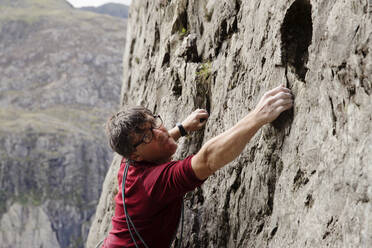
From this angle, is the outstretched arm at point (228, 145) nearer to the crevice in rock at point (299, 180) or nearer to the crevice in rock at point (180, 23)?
the crevice in rock at point (299, 180)

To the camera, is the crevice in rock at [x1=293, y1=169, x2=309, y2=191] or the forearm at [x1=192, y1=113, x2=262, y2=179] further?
A: the forearm at [x1=192, y1=113, x2=262, y2=179]

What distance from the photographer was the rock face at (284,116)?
4.16 metres

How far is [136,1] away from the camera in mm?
16781

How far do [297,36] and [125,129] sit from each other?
2909 mm

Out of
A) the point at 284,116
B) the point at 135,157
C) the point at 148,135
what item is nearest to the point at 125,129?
the point at 148,135

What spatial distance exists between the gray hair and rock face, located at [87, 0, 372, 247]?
72.8 inches

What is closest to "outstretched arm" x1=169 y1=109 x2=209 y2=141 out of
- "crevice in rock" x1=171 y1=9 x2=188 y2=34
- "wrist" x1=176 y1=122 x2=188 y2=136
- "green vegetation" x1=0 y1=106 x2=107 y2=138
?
"wrist" x1=176 y1=122 x2=188 y2=136

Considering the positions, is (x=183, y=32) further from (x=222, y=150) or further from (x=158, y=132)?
(x=222, y=150)

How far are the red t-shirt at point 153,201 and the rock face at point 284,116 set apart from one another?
1.11 m

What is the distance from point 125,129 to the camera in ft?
19.1

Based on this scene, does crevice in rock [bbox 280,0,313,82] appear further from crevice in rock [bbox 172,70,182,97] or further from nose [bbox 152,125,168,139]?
Result: crevice in rock [bbox 172,70,182,97]

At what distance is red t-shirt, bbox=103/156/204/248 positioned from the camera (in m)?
5.33

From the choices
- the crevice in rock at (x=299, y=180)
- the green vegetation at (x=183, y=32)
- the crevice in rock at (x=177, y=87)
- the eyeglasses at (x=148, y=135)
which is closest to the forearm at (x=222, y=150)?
the crevice in rock at (x=299, y=180)

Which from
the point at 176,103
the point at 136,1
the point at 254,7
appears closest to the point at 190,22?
the point at 176,103
